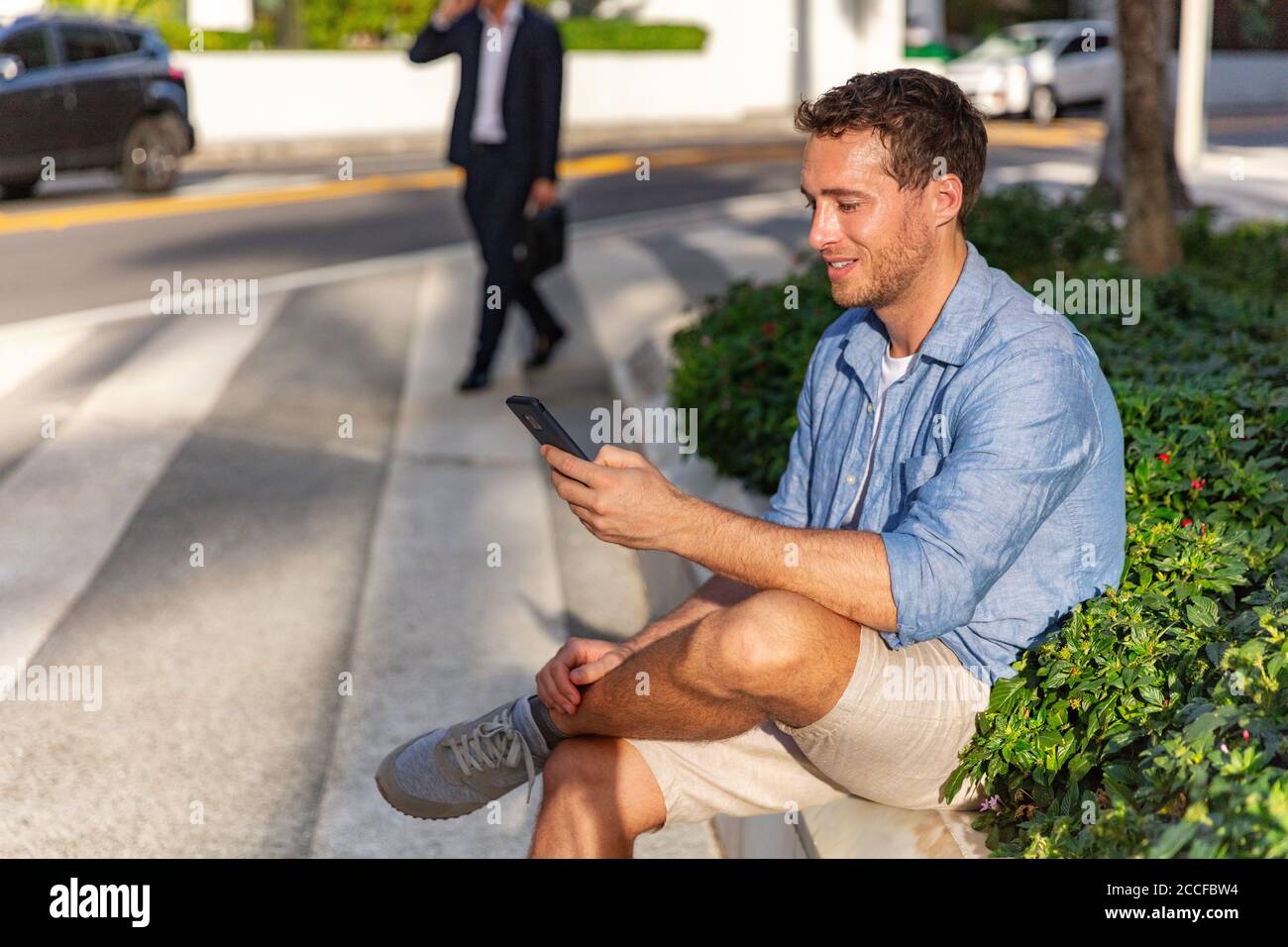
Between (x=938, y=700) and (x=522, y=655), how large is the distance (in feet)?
7.39

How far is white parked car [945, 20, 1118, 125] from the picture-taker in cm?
2842

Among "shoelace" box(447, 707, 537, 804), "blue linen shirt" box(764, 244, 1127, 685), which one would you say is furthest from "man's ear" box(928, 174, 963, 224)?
"shoelace" box(447, 707, 537, 804)

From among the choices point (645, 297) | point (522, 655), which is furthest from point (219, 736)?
point (645, 297)

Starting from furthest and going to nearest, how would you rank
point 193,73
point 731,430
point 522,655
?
point 193,73 < point 731,430 < point 522,655

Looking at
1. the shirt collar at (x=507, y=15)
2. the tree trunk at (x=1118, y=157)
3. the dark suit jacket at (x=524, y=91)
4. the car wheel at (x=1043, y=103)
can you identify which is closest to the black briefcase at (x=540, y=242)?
the dark suit jacket at (x=524, y=91)

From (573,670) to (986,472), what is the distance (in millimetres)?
866

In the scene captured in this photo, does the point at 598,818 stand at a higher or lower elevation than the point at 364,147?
higher

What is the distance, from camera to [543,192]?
8242 mm

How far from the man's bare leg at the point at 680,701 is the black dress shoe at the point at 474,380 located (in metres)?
5.47

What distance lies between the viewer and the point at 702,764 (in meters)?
3.00

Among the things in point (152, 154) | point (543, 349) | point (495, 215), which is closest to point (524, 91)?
point (495, 215)

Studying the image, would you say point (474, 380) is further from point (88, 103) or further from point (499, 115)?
point (88, 103)
